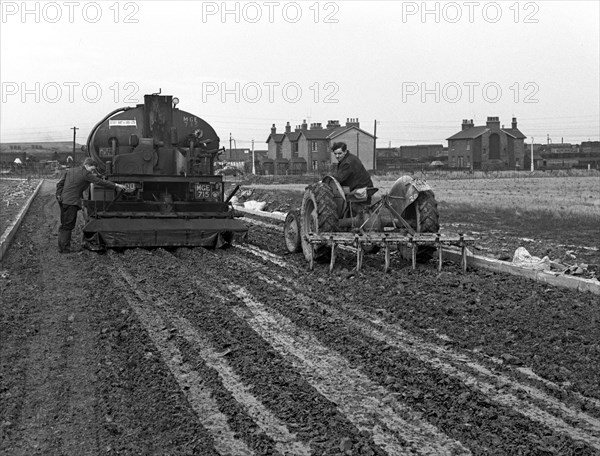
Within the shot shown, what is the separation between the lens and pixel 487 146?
91625 millimetres

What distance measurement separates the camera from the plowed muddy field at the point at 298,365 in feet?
16.2

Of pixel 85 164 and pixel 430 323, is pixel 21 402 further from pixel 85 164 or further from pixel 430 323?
pixel 85 164

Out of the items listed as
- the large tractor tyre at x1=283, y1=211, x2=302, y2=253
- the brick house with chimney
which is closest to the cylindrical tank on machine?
the large tractor tyre at x1=283, y1=211, x2=302, y2=253

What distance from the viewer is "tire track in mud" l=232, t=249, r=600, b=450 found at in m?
5.15

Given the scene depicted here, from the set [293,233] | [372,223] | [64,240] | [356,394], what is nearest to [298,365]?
[356,394]

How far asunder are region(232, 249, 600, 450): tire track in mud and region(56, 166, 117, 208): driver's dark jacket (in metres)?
6.55

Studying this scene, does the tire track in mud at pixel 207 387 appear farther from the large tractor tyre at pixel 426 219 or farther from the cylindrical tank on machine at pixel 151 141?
the cylindrical tank on machine at pixel 151 141

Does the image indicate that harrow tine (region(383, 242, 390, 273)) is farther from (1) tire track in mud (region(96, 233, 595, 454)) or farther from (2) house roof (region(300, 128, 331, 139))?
(2) house roof (region(300, 128, 331, 139))

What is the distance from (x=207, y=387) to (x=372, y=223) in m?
6.23

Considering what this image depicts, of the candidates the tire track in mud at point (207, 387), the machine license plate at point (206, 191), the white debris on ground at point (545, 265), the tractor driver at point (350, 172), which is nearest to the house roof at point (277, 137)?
the machine license plate at point (206, 191)

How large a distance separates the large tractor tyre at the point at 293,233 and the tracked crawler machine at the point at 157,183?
0.99m

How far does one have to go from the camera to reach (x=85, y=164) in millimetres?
13750

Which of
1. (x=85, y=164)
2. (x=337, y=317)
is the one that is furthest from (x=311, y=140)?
(x=337, y=317)

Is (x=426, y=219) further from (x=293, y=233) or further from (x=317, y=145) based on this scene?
(x=317, y=145)
